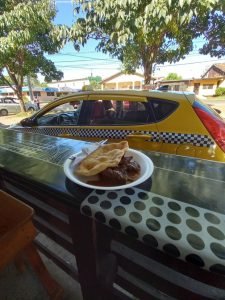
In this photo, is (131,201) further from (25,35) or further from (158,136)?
(25,35)

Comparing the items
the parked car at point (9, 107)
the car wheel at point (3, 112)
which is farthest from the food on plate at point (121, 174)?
the car wheel at point (3, 112)

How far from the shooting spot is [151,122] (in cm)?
276

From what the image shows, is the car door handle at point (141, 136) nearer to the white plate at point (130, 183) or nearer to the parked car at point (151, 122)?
the parked car at point (151, 122)

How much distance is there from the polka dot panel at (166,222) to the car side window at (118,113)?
2043 millimetres

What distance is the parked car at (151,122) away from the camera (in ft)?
8.27

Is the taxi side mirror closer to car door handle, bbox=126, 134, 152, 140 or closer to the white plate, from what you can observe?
car door handle, bbox=126, 134, 152, 140

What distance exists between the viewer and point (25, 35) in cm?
727

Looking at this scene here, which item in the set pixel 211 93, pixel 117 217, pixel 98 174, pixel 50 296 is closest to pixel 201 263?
pixel 117 217

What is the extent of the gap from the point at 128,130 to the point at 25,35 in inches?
266

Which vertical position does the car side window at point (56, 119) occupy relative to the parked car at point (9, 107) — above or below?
above

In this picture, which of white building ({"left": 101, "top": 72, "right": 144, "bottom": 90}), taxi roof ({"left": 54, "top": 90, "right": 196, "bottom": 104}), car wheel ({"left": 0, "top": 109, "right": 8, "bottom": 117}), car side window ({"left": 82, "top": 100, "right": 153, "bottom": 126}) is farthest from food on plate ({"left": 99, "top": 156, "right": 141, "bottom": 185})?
white building ({"left": 101, "top": 72, "right": 144, "bottom": 90})

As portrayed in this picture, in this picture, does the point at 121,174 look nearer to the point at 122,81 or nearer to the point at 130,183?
the point at 130,183

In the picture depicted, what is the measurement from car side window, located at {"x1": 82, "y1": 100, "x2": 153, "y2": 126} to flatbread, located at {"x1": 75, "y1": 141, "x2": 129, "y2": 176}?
1.76 metres

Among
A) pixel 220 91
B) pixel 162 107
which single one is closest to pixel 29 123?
pixel 162 107
